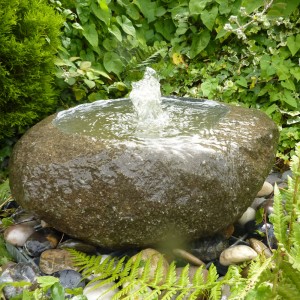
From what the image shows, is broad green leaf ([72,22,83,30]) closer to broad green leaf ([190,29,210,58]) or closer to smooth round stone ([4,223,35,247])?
broad green leaf ([190,29,210,58])

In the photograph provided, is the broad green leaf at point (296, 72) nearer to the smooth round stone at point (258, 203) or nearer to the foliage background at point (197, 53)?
the foliage background at point (197, 53)

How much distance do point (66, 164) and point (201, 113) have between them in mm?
992

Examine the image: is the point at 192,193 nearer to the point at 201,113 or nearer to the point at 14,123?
the point at 201,113

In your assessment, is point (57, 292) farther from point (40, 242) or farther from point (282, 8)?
point (282, 8)

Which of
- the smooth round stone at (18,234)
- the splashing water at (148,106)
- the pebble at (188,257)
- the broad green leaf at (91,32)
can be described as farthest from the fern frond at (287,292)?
the broad green leaf at (91,32)

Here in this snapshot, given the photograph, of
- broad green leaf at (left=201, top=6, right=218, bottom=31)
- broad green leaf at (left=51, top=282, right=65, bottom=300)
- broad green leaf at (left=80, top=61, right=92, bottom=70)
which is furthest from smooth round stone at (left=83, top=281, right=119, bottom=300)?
broad green leaf at (left=201, top=6, right=218, bottom=31)

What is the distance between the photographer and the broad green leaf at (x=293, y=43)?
4.06 m

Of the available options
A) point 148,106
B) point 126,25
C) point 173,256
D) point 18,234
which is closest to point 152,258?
point 173,256

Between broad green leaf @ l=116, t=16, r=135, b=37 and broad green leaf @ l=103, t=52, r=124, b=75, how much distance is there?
0.35 meters

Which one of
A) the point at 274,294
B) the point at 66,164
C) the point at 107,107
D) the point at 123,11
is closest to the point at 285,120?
the point at 107,107

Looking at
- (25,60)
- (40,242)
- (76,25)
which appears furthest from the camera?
(76,25)

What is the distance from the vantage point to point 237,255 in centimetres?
223

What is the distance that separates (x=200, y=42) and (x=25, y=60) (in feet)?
7.05

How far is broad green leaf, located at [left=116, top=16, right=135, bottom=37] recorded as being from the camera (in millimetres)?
4488
